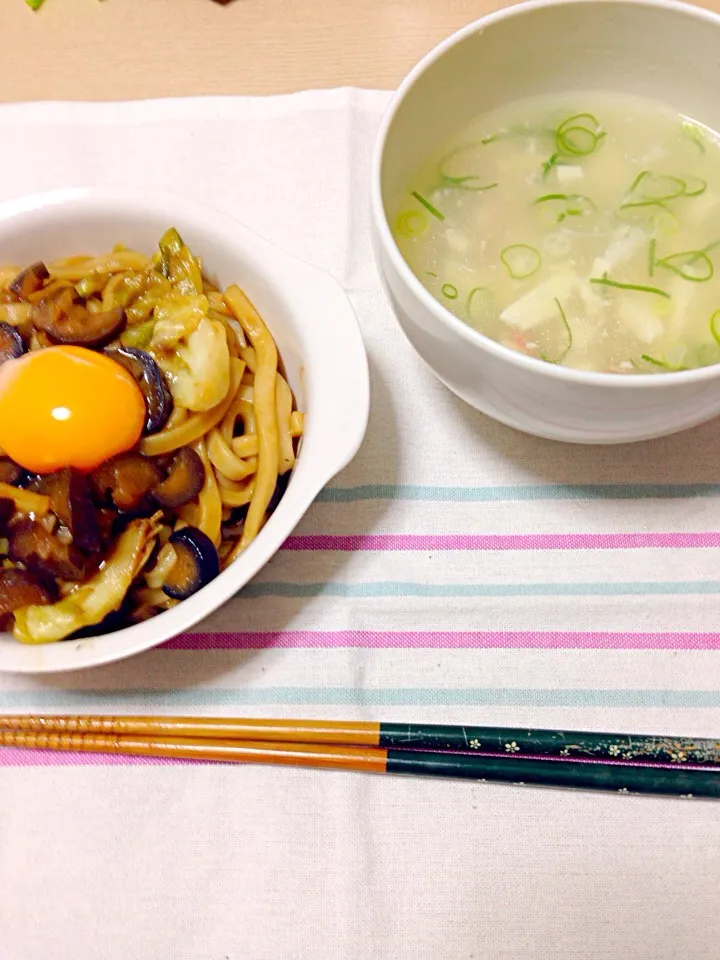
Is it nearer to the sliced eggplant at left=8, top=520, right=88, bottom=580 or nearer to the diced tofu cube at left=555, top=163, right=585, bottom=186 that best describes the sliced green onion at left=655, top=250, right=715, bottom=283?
the diced tofu cube at left=555, top=163, right=585, bottom=186

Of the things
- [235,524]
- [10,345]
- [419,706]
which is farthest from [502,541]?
[10,345]

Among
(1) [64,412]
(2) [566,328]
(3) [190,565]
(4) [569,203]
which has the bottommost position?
(3) [190,565]

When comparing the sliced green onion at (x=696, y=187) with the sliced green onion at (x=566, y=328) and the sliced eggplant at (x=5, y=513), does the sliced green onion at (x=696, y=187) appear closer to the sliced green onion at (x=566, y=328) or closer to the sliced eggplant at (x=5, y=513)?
the sliced green onion at (x=566, y=328)

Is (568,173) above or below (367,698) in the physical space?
above

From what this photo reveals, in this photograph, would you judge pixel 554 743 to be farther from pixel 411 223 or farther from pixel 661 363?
pixel 411 223

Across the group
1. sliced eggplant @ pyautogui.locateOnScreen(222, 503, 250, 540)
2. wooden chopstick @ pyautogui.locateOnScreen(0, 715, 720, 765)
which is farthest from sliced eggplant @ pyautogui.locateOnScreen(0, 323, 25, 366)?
wooden chopstick @ pyautogui.locateOnScreen(0, 715, 720, 765)

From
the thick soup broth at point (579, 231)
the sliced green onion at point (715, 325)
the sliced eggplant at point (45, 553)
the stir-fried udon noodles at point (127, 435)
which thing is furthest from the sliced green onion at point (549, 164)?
the sliced eggplant at point (45, 553)
